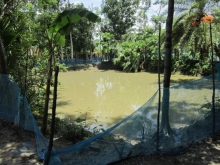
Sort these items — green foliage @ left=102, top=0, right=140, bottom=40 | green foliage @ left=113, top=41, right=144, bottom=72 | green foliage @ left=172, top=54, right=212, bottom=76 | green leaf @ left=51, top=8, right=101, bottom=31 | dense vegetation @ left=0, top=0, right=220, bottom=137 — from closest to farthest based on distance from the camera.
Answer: green leaf @ left=51, top=8, right=101, bottom=31, dense vegetation @ left=0, top=0, right=220, bottom=137, green foliage @ left=172, top=54, right=212, bottom=76, green foliage @ left=113, top=41, right=144, bottom=72, green foliage @ left=102, top=0, right=140, bottom=40

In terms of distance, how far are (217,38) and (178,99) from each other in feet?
29.5

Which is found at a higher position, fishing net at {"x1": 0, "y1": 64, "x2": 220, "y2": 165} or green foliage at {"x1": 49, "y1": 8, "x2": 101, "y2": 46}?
green foliage at {"x1": 49, "y1": 8, "x2": 101, "y2": 46}

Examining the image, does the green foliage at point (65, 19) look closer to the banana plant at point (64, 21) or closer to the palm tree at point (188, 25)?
the banana plant at point (64, 21)

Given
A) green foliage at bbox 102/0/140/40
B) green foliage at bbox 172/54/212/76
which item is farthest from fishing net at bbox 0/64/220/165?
green foliage at bbox 102/0/140/40

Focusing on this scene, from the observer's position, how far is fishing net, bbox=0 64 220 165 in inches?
136

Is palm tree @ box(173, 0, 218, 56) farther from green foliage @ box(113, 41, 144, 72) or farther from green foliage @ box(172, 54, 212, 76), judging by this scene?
green foliage @ box(113, 41, 144, 72)

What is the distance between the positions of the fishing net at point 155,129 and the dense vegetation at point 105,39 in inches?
52.8

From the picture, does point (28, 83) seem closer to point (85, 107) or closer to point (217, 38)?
point (85, 107)

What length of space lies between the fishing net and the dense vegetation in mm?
1342

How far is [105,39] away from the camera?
2841 centimetres

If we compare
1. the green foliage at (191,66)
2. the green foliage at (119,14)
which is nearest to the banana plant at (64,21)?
the green foliage at (191,66)

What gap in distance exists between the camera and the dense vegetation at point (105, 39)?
6.04 meters

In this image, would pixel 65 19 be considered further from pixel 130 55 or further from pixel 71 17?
pixel 130 55

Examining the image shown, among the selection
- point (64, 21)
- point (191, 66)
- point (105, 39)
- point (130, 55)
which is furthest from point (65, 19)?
point (105, 39)
